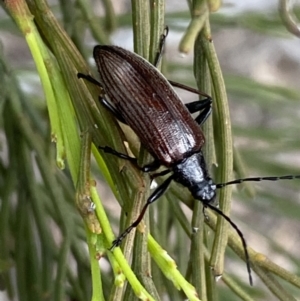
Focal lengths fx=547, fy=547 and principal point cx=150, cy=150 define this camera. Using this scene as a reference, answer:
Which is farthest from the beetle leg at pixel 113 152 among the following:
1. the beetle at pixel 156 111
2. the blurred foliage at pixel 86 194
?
the beetle at pixel 156 111

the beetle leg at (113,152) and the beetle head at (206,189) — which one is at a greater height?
the beetle head at (206,189)

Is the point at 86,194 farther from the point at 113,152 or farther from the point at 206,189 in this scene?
the point at 206,189

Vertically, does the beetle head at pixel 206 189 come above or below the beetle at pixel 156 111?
below

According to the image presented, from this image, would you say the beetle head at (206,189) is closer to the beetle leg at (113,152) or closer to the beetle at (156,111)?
the beetle at (156,111)

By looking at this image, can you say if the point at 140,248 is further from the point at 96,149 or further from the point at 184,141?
Answer: the point at 184,141

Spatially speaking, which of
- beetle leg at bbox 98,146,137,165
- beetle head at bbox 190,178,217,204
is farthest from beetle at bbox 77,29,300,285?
beetle leg at bbox 98,146,137,165

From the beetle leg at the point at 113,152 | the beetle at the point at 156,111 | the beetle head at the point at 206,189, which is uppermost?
the beetle at the point at 156,111

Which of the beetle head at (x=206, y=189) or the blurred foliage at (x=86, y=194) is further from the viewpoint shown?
the beetle head at (x=206, y=189)

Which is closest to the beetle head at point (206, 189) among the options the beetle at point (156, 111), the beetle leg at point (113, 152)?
the beetle at point (156, 111)

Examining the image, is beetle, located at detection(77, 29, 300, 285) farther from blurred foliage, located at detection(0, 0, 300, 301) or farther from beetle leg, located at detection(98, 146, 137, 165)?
beetle leg, located at detection(98, 146, 137, 165)

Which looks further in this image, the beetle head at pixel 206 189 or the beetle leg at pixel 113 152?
the beetle head at pixel 206 189

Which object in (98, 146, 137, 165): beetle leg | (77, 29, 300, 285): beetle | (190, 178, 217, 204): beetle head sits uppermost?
(77, 29, 300, 285): beetle
